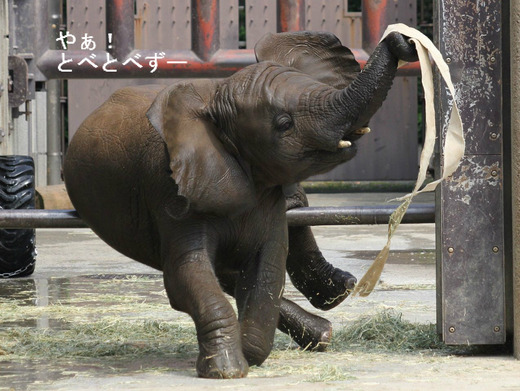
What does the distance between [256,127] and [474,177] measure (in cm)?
106

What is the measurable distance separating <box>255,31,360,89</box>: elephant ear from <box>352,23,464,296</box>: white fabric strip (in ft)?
1.67

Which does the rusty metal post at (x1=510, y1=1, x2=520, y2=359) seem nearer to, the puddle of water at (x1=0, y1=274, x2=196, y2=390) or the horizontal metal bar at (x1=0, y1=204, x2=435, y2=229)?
the horizontal metal bar at (x1=0, y1=204, x2=435, y2=229)

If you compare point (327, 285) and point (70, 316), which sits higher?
point (327, 285)

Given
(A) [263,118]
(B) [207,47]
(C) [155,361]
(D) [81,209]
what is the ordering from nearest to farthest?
1. (A) [263,118]
2. (C) [155,361]
3. (D) [81,209]
4. (B) [207,47]

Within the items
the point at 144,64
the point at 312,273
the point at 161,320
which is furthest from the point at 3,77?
the point at 312,273

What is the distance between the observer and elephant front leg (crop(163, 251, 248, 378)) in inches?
181

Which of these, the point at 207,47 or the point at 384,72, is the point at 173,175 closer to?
the point at 384,72

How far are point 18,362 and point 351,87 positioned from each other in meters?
1.89

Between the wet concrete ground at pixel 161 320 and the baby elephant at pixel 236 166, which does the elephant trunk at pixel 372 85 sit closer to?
the baby elephant at pixel 236 166

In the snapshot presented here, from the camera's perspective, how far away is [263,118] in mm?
4727

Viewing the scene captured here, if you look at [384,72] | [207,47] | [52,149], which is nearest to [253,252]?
[384,72]

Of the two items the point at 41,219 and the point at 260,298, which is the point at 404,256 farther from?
the point at 260,298

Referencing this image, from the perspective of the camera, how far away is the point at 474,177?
17.1ft

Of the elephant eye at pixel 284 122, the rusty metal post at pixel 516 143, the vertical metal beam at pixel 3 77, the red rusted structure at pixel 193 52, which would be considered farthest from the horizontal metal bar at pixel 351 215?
the vertical metal beam at pixel 3 77
